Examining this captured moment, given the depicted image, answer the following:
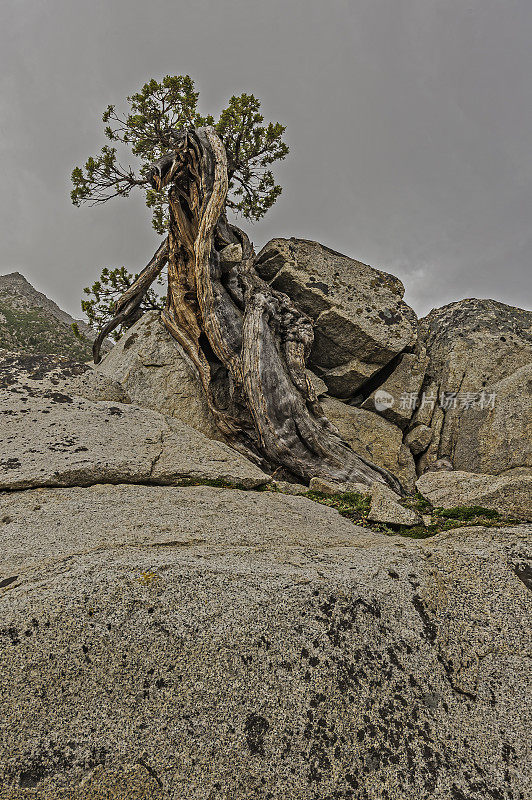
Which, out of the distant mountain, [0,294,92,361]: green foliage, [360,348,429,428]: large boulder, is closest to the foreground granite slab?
[360,348,429,428]: large boulder

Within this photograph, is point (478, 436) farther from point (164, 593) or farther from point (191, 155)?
point (191, 155)

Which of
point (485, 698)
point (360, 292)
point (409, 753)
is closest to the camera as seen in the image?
point (409, 753)

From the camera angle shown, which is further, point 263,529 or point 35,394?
point 35,394

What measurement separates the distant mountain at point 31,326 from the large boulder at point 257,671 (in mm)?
46408

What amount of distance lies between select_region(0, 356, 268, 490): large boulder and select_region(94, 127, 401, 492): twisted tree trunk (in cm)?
301

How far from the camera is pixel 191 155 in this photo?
16.2 meters

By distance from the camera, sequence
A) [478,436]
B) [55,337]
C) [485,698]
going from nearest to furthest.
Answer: [485,698], [478,436], [55,337]

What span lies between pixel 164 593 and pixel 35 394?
783 centimetres

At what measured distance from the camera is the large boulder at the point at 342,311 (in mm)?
18016

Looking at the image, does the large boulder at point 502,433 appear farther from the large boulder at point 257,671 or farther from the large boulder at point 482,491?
the large boulder at point 257,671

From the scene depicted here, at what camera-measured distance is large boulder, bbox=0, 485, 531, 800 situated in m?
3.10

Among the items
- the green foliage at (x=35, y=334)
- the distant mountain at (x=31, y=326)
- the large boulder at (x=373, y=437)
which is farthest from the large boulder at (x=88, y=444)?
the green foliage at (x=35, y=334)

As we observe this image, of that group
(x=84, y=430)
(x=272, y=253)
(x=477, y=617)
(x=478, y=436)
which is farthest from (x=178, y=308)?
(x=477, y=617)

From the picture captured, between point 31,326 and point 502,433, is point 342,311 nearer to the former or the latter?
point 502,433
